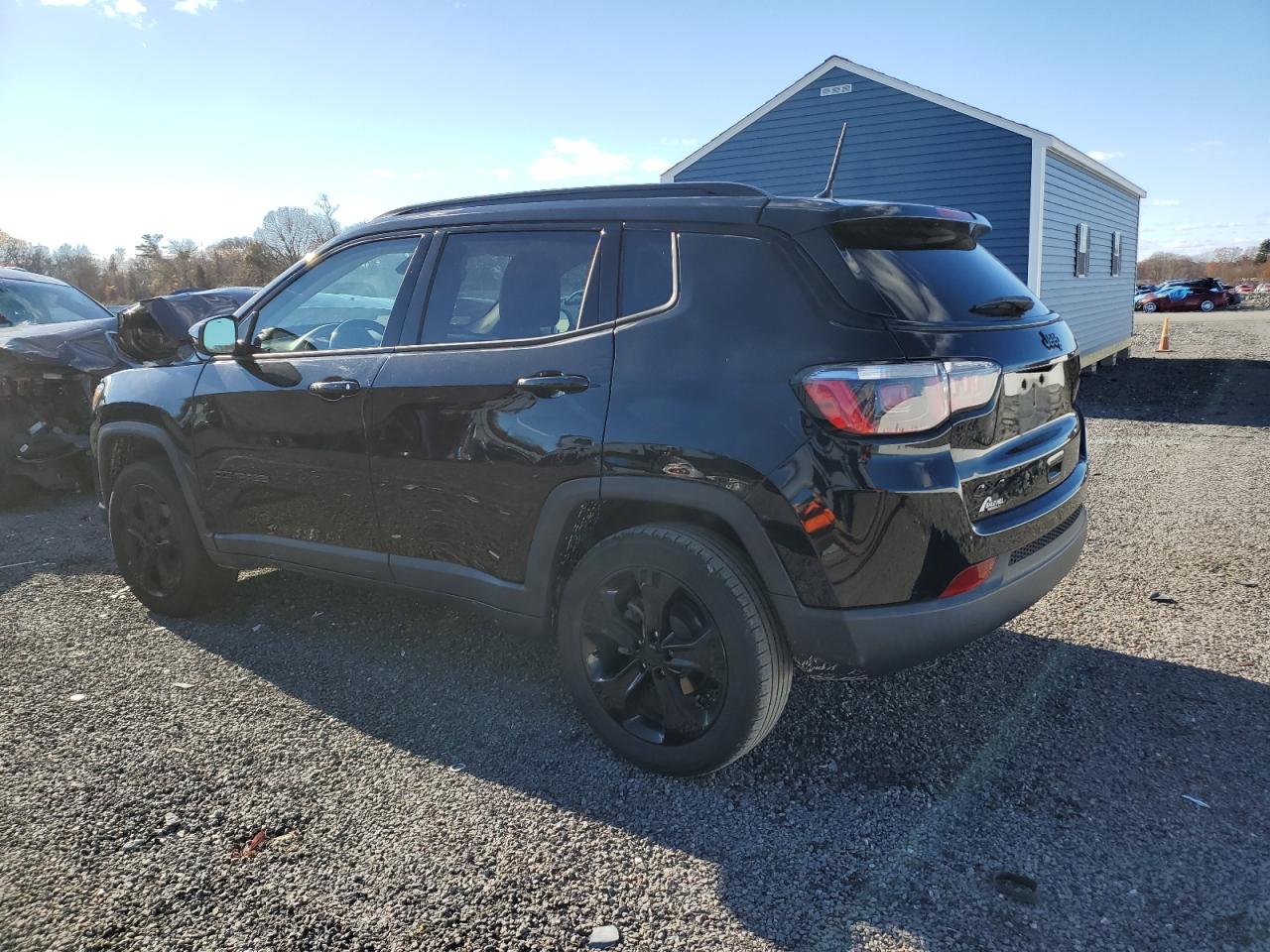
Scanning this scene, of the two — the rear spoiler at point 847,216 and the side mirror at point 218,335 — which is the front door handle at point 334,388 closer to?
the side mirror at point 218,335

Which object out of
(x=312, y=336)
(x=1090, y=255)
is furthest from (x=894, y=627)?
(x=1090, y=255)

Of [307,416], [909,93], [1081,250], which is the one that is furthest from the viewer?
[1081,250]

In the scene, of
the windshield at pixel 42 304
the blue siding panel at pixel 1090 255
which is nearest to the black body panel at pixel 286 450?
the windshield at pixel 42 304

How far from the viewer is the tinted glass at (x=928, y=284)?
2520 millimetres

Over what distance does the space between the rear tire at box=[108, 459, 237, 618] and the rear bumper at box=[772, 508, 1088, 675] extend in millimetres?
3070

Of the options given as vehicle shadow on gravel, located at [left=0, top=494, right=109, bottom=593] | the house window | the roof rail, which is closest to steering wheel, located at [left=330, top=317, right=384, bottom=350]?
the roof rail

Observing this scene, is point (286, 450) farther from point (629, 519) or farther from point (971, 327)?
point (971, 327)

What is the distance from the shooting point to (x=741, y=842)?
8.36 feet

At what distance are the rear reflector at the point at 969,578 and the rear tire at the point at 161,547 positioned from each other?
3.46 metres

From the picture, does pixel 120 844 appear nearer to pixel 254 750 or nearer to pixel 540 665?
pixel 254 750

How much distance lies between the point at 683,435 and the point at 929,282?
36.0 inches

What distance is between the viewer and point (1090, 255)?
16719 mm

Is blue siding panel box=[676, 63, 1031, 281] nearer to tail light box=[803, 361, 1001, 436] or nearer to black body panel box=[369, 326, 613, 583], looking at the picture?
black body panel box=[369, 326, 613, 583]

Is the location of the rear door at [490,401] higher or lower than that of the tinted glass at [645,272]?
lower
